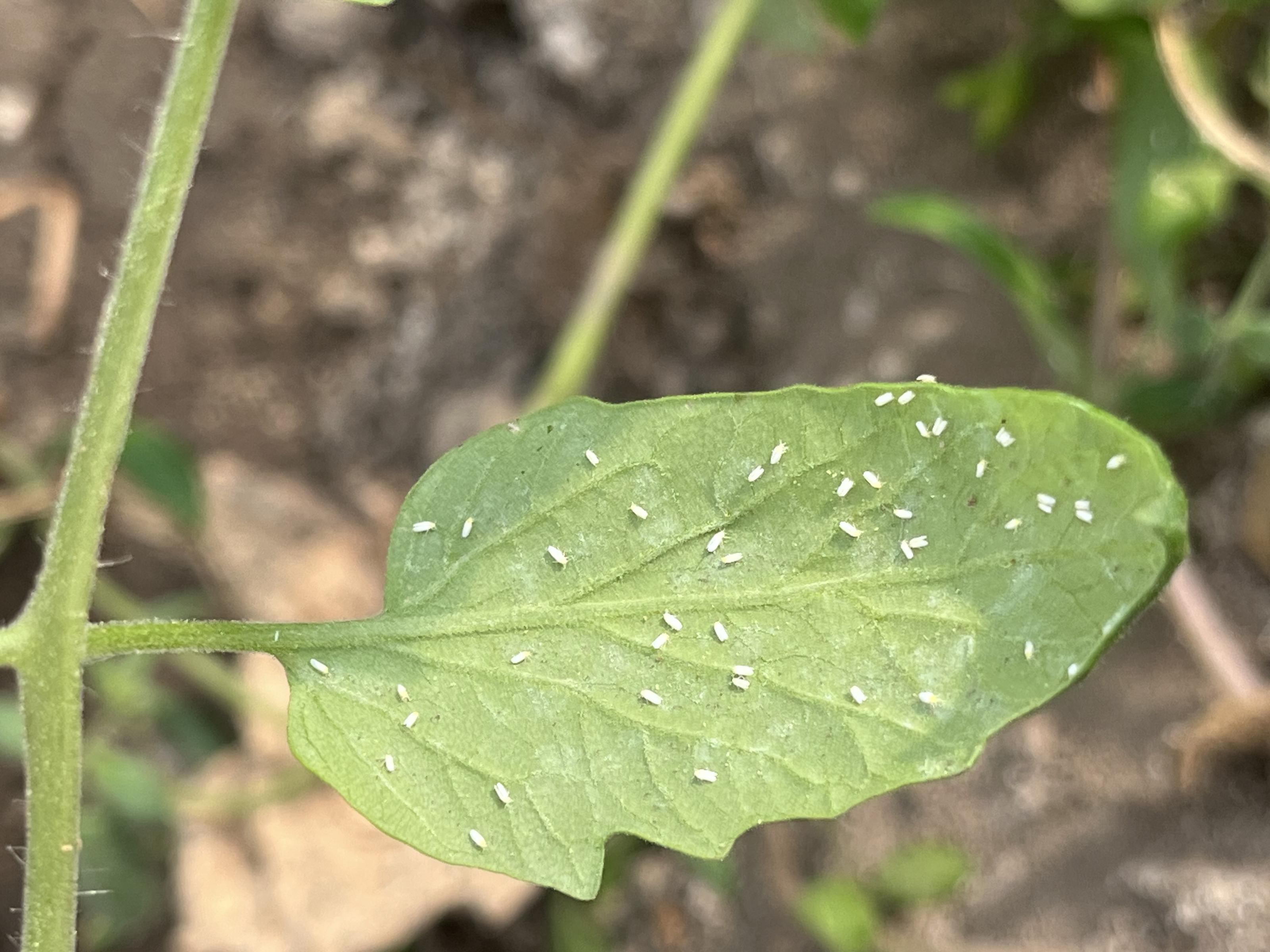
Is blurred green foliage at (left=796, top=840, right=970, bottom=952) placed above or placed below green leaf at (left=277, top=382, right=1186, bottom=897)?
below

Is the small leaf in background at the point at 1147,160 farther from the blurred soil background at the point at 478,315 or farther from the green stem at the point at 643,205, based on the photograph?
the green stem at the point at 643,205

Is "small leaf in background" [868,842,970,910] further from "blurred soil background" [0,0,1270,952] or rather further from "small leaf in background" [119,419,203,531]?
"small leaf in background" [119,419,203,531]

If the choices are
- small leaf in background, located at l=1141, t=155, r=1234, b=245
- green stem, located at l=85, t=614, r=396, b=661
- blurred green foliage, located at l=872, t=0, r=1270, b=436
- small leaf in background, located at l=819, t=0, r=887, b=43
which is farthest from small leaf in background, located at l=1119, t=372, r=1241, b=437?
green stem, located at l=85, t=614, r=396, b=661

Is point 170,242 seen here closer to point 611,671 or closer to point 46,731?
point 46,731

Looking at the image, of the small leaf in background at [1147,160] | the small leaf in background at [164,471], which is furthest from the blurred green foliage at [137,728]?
the small leaf in background at [1147,160]

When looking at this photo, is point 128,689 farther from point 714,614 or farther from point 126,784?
point 714,614
